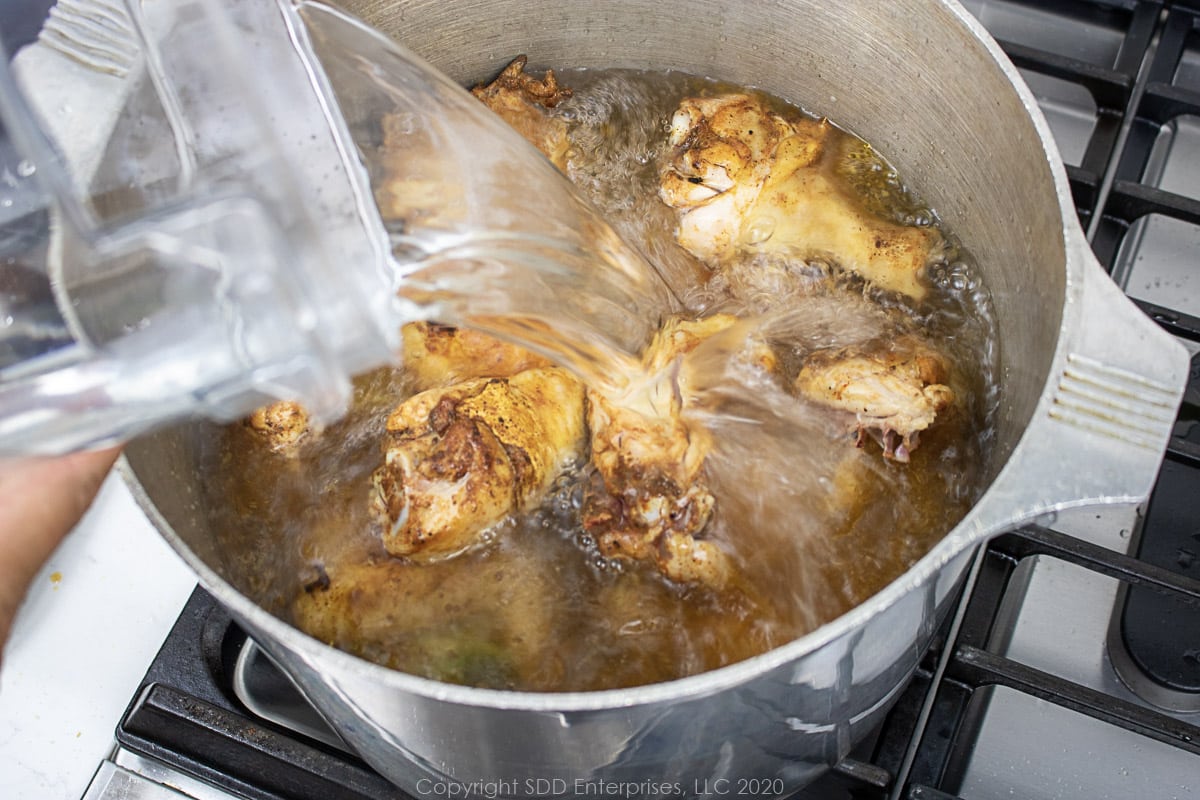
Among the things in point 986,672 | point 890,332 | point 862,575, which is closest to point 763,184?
point 890,332

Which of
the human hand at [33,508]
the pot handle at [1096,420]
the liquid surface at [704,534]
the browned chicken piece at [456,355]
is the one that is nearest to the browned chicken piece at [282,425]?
the liquid surface at [704,534]

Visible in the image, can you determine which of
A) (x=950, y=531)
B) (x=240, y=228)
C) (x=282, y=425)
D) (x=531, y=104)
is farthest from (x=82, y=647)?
(x=950, y=531)

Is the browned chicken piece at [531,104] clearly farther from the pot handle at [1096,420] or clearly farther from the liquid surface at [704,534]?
the pot handle at [1096,420]

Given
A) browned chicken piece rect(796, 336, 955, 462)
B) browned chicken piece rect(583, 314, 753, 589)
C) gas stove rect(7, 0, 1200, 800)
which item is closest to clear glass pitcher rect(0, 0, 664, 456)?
browned chicken piece rect(583, 314, 753, 589)

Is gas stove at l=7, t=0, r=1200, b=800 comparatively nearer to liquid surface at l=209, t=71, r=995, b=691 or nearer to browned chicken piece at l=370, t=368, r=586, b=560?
liquid surface at l=209, t=71, r=995, b=691

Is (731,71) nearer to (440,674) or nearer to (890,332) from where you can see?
(890,332)
